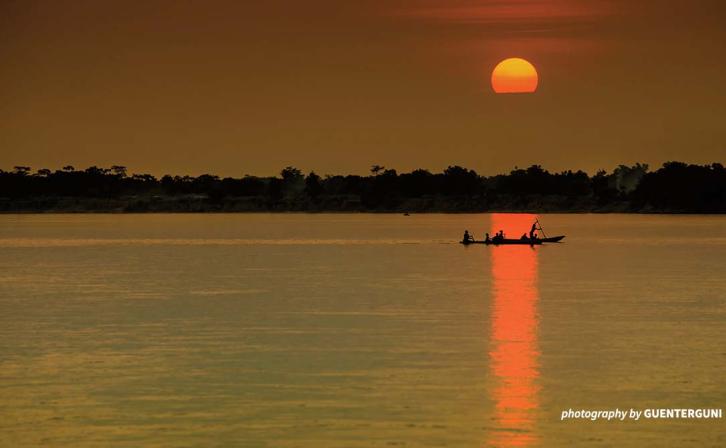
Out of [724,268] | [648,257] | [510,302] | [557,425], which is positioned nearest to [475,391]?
[557,425]

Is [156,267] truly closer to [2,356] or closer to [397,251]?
[397,251]

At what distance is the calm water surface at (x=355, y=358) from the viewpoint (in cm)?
2416

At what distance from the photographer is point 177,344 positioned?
36.4 m

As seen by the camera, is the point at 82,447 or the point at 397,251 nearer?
the point at 82,447

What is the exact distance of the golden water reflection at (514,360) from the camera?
79.2 feet

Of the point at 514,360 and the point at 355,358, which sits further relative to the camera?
the point at 514,360

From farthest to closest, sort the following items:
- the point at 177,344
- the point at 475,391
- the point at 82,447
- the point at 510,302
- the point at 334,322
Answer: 1. the point at 510,302
2. the point at 334,322
3. the point at 177,344
4. the point at 475,391
5. the point at 82,447

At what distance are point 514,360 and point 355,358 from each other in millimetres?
4170

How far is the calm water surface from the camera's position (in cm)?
2416

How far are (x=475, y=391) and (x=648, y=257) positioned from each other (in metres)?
Result: 64.2

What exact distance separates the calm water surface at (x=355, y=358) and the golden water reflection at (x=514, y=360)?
0.08 meters

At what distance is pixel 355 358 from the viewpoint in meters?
33.1

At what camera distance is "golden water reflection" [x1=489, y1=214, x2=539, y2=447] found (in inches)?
950

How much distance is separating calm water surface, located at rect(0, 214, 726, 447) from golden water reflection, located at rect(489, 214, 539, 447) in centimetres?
8
